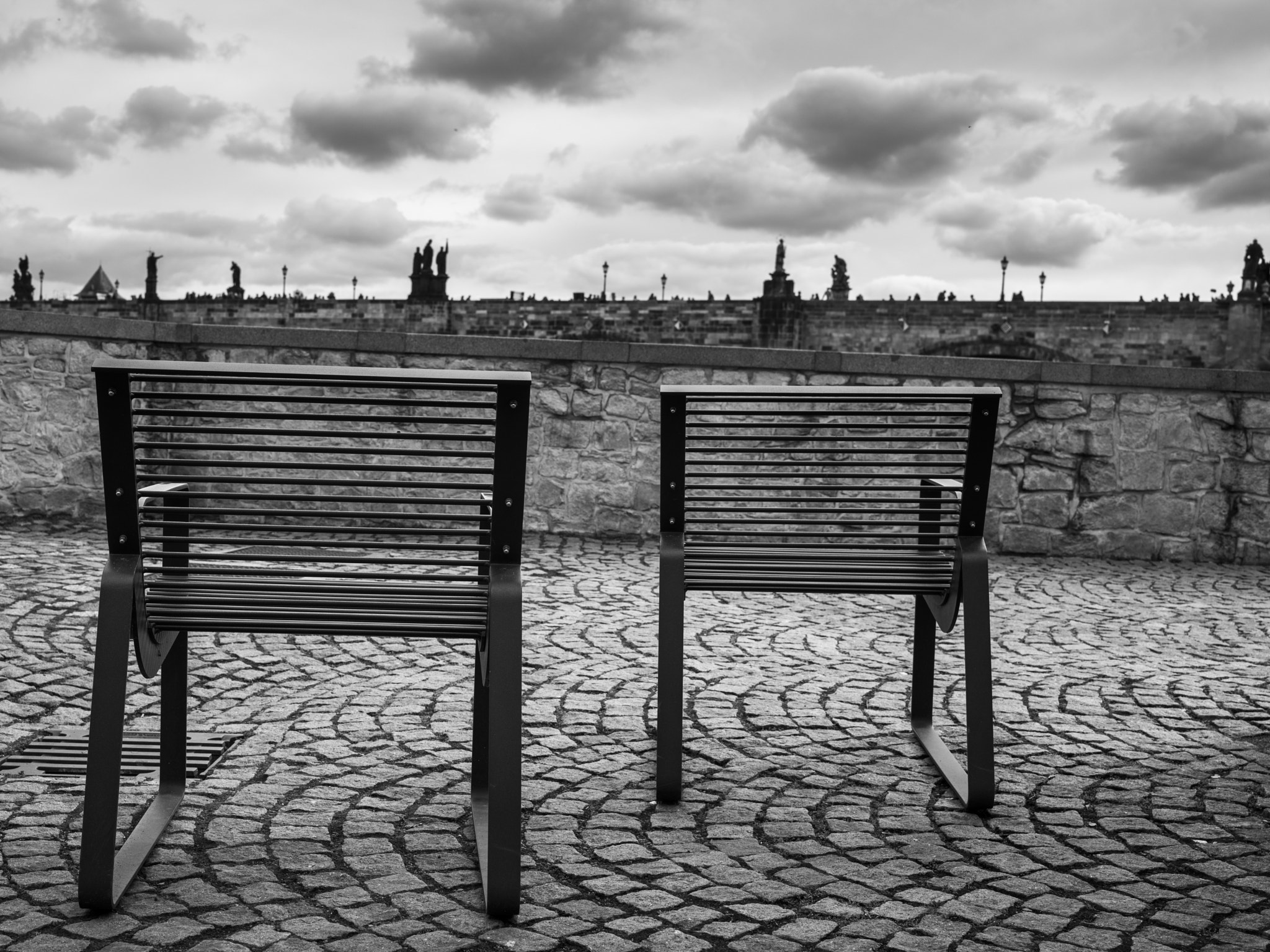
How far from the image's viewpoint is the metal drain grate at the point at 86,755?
334cm

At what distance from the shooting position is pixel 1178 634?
5602 millimetres

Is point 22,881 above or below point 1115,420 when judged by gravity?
below

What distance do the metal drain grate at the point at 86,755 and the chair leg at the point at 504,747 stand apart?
111 centimetres

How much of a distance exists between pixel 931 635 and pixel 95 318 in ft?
20.0

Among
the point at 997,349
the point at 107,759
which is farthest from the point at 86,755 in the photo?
Result: the point at 997,349

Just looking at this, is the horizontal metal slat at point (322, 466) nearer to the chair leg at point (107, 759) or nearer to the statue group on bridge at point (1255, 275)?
the chair leg at point (107, 759)

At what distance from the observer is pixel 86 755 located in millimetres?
3496

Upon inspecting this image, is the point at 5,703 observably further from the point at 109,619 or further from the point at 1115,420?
the point at 1115,420

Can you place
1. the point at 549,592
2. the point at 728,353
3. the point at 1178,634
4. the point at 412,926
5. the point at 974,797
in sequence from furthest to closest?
the point at 728,353 → the point at 549,592 → the point at 1178,634 → the point at 974,797 → the point at 412,926

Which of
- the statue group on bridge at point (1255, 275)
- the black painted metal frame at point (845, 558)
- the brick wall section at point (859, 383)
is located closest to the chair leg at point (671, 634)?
the black painted metal frame at point (845, 558)

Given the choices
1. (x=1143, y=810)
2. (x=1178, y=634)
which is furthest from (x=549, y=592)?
(x=1143, y=810)

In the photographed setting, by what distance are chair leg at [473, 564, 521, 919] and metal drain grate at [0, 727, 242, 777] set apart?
111 centimetres

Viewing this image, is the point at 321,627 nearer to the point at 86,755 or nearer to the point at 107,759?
the point at 107,759

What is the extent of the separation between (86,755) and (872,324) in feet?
164
